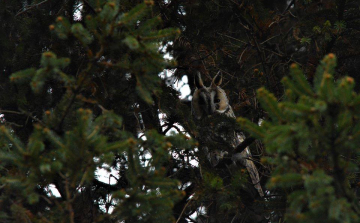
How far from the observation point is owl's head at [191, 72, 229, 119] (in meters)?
5.29

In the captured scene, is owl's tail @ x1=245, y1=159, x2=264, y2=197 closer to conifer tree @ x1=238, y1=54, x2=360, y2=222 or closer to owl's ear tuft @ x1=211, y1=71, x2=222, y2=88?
owl's ear tuft @ x1=211, y1=71, x2=222, y2=88

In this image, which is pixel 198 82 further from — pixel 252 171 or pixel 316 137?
pixel 316 137

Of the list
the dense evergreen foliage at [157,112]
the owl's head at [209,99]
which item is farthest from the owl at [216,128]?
the dense evergreen foliage at [157,112]

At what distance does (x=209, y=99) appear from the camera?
5301 mm

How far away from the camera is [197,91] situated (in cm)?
540

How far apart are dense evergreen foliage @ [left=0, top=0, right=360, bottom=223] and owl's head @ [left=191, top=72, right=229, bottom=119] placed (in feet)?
0.54

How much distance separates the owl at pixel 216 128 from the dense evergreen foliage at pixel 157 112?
0.14m

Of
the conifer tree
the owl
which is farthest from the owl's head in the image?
the conifer tree

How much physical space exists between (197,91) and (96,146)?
10.0 ft

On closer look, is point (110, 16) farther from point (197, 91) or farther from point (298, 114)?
point (197, 91)

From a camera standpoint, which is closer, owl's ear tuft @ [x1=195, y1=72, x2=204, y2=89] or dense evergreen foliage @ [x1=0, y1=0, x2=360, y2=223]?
dense evergreen foliage @ [x1=0, y1=0, x2=360, y2=223]

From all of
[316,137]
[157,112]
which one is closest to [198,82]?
[157,112]

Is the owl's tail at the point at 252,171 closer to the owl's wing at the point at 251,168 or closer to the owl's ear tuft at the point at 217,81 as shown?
the owl's wing at the point at 251,168

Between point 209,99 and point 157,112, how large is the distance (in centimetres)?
108
